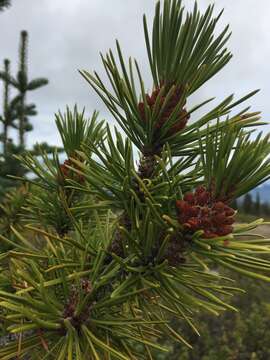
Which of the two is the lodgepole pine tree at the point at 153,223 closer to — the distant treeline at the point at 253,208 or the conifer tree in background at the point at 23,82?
the conifer tree in background at the point at 23,82

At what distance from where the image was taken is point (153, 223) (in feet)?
2.92

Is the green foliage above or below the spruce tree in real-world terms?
below

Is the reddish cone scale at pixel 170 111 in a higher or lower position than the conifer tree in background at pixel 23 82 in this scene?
lower

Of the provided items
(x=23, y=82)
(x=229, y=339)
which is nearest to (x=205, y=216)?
(x=229, y=339)

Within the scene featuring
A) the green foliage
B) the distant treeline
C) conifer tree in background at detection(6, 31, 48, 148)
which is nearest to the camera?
the green foliage

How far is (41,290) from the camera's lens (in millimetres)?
821

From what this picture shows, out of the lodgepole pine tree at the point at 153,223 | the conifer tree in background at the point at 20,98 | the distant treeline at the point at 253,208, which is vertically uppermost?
the conifer tree in background at the point at 20,98

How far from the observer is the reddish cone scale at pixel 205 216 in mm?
847

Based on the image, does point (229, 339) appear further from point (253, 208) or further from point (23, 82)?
point (253, 208)

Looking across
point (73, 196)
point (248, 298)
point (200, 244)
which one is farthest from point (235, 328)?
point (200, 244)

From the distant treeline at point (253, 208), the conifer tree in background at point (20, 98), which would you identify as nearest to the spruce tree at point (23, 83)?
the conifer tree in background at point (20, 98)

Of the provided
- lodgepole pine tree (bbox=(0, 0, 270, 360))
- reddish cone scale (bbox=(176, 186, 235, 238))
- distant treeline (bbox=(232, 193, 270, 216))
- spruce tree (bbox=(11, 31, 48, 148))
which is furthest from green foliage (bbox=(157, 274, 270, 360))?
distant treeline (bbox=(232, 193, 270, 216))

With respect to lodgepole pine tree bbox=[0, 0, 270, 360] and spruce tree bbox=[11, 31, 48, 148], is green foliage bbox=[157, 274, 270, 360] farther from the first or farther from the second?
spruce tree bbox=[11, 31, 48, 148]

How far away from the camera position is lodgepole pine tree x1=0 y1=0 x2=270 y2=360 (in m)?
0.84
